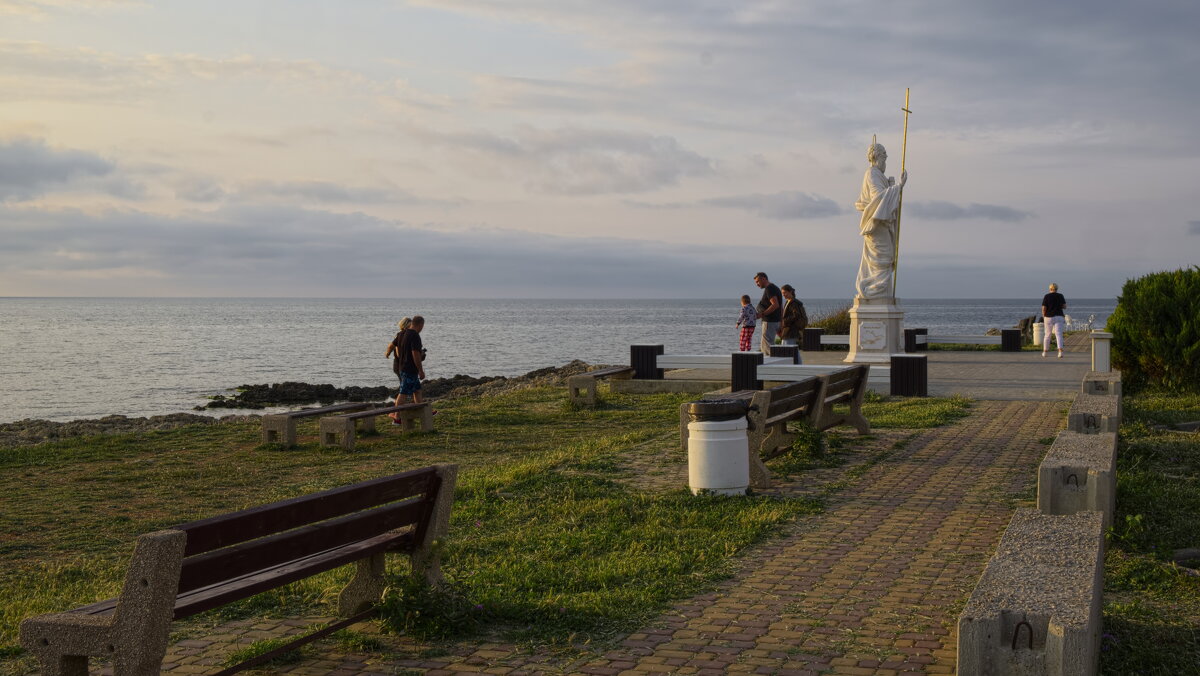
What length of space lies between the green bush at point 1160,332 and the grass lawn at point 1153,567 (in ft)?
19.8

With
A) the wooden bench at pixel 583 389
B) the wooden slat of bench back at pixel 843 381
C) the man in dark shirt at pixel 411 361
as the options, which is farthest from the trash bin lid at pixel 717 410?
the wooden bench at pixel 583 389

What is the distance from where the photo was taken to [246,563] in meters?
4.38

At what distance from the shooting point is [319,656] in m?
5.03

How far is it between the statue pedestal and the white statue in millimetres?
192

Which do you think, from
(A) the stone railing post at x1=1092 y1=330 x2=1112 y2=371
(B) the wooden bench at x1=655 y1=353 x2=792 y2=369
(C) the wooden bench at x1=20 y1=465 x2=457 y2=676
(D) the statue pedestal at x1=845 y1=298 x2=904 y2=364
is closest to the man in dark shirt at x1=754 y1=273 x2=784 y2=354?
(B) the wooden bench at x1=655 y1=353 x2=792 y2=369

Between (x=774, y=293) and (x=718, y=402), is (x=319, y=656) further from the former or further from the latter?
(x=774, y=293)

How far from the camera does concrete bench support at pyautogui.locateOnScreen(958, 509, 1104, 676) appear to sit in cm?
370

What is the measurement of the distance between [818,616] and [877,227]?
17.8 m

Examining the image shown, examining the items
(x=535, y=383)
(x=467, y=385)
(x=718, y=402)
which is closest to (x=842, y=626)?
(x=718, y=402)

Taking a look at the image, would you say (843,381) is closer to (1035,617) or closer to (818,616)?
(818,616)

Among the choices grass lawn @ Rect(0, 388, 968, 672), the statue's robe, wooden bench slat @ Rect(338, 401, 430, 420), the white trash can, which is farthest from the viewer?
the statue's robe

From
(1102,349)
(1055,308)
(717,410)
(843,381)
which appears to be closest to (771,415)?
(717,410)

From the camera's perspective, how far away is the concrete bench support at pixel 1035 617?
145 inches

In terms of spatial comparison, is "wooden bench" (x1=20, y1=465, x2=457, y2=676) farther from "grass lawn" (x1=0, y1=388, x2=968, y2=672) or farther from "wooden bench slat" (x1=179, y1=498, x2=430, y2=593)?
"grass lawn" (x1=0, y1=388, x2=968, y2=672)
